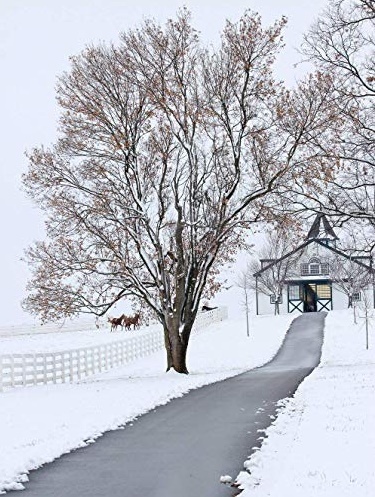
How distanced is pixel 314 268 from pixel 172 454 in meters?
60.4

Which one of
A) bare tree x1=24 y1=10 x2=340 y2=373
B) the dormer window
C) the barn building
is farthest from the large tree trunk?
the dormer window

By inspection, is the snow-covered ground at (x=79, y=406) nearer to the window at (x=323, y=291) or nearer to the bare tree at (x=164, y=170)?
the bare tree at (x=164, y=170)

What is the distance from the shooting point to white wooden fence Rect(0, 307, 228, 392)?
23.3 metres

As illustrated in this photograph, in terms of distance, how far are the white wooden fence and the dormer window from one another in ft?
56.6

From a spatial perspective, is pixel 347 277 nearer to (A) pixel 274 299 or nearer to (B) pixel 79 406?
(A) pixel 274 299

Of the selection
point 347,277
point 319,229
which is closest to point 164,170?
point 319,229

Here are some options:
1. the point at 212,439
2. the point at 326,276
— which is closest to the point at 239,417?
the point at 212,439

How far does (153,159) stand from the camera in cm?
2611


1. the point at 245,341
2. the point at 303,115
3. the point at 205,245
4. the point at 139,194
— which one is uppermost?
the point at 303,115

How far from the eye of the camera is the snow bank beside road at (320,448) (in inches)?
291

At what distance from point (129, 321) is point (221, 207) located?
30001 mm

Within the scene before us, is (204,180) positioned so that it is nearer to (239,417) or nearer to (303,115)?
(303,115)

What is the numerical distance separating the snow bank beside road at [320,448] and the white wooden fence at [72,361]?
948 centimetres

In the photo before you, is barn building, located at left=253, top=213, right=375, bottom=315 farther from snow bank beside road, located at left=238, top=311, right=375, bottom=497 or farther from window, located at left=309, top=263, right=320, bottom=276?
snow bank beside road, located at left=238, top=311, right=375, bottom=497
